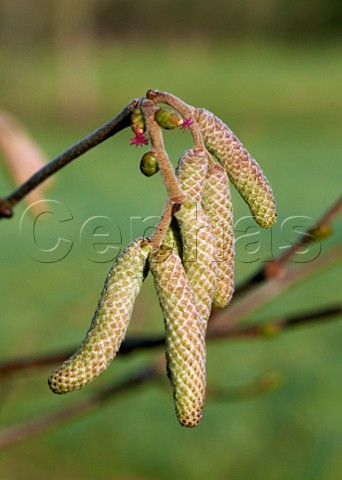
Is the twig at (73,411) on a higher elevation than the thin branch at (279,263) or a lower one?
lower

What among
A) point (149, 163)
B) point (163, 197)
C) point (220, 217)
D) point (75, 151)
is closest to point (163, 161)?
point (149, 163)

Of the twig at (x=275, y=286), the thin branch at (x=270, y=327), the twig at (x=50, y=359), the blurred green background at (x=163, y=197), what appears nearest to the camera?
the twig at (x=50, y=359)

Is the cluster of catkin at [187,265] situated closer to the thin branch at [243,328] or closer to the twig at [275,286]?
the thin branch at [243,328]

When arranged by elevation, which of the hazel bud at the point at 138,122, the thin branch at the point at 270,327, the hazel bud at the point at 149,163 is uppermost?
the hazel bud at the point at 138,122

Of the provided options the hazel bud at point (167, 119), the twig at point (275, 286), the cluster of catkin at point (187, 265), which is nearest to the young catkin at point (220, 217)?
the cluster of catkin at point (187, 265)

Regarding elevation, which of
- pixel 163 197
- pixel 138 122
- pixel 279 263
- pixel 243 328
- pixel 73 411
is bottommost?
pixel 163 197

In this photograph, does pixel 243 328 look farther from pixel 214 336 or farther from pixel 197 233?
pixel 197 233
